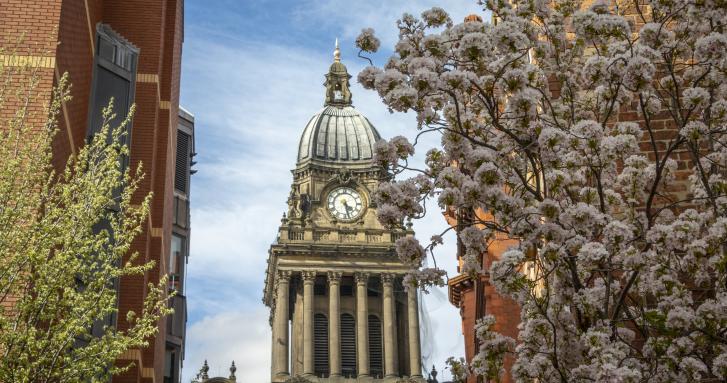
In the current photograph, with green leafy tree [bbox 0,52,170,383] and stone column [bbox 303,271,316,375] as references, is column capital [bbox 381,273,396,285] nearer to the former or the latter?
stone column [bbox 303,271,316,375]

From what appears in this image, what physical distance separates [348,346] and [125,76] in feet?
208

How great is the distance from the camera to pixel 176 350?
1494 inches

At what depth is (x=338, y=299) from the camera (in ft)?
283

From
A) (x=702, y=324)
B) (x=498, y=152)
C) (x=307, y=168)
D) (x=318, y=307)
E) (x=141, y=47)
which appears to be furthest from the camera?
(x=307, y=168)

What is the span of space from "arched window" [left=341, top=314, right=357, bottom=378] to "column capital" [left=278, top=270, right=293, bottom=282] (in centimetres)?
564

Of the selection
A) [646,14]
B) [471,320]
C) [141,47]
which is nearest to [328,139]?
[471,320]

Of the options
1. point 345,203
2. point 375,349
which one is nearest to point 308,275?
point 375,349

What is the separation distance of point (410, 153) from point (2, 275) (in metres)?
5.52

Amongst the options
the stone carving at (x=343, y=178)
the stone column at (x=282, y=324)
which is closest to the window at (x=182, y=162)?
the stone column at (x=282, y=324)

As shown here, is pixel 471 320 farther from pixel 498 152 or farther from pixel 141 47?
pixel 498 152

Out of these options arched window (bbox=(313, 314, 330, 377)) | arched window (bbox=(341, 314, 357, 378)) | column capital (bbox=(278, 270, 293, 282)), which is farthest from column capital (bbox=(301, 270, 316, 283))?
arched window (bbox=(341, 314, 357, 378))

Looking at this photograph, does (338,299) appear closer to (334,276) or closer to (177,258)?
(334,276)

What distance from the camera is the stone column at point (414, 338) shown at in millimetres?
86688

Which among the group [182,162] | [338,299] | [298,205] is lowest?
[182,162]
